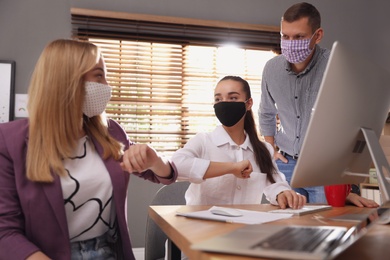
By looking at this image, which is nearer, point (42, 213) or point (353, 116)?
point (353, 116)

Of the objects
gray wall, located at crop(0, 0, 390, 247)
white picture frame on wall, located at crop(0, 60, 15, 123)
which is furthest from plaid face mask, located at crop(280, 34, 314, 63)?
white picture frame on wall, located at crop(0, 60, 15, 123)

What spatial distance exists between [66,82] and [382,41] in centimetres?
342

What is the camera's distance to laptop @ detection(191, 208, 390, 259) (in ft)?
2.11

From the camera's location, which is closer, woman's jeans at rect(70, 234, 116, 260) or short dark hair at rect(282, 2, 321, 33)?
woman's jeans at rect(70, 234, 116, 260)

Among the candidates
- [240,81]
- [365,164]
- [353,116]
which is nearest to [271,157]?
[240,81]

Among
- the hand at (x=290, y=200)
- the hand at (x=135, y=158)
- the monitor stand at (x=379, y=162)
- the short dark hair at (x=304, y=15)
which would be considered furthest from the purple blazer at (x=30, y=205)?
the short dark hair at (x=304, y=15)

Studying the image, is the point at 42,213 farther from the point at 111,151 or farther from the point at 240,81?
the point at 240,81

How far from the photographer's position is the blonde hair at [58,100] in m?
1.20

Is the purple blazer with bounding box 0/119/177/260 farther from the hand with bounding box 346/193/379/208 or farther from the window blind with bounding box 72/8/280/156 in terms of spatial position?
the window blind with bounding box 72/8/280/156

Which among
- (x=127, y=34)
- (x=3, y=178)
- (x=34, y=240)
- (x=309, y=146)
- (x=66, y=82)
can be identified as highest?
(x=127, y=34)

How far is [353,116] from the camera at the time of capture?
988mm

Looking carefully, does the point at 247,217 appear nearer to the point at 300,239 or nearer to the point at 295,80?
the point at 300,239

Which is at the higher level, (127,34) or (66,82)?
(127,34)

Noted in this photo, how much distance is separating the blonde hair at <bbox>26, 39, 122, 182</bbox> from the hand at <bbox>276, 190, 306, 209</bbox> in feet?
1.89
